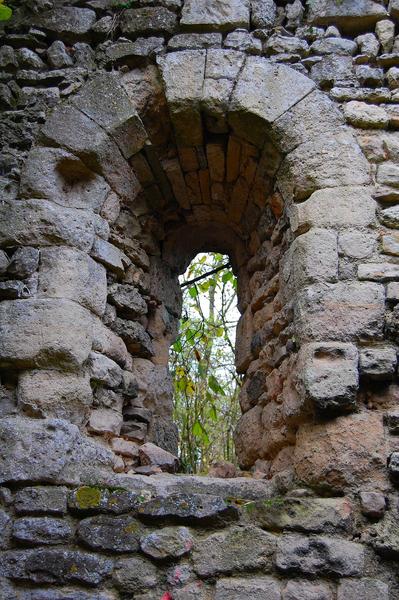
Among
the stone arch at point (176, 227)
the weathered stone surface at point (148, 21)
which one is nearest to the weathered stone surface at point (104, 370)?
the stone arch at point (176, 227)

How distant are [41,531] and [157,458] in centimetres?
78

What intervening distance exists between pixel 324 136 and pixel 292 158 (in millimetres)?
187

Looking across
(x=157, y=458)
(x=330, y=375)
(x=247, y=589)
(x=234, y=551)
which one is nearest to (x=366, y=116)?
(x=330, y=375)

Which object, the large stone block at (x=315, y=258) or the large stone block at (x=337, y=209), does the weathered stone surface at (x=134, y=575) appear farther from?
the large stone block at (x=337, y=209)

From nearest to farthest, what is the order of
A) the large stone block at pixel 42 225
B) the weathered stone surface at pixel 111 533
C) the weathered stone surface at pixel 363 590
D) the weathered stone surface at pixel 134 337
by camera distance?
the weathered stone surface at pixel 363 590, the weathered stone surface at pixel 111 533, the large stone block at pixel 42 225, the weathered stone surface at pixel 134 337

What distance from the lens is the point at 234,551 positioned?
7.59 ft

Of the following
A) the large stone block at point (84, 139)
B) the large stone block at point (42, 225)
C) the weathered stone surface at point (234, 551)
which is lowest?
the weathered stone surface at point (234, 551)

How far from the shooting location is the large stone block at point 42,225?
285 cm

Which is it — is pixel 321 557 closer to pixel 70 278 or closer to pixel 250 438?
pixel 250 438

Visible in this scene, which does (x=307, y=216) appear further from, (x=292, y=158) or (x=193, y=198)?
(x=193, y=198)

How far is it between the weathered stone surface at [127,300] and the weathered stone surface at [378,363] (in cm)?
121

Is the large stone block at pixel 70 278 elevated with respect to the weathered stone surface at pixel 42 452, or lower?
elevated

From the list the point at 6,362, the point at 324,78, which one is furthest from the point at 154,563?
the point at 324,78

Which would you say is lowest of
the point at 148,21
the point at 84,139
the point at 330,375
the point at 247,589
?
the point at 247,589
